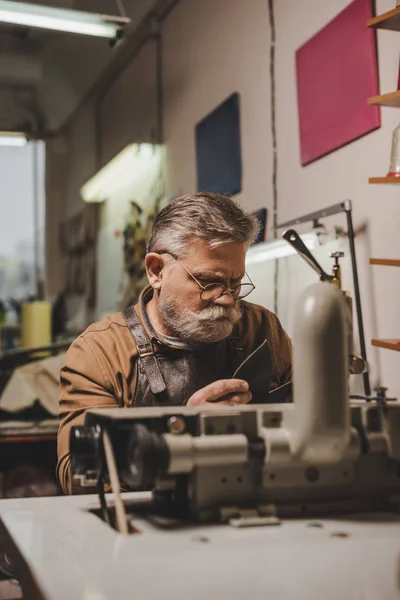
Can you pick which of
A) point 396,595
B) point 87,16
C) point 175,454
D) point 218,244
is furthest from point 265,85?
point 396,595

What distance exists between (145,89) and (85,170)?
5.92 feet

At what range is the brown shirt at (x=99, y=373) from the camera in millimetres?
1762

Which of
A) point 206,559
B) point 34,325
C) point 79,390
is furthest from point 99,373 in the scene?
point 34,325

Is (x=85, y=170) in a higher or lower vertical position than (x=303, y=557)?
higher

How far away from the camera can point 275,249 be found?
7.82 ft

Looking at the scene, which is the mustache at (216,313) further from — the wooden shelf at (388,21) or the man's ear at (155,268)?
the wooden shelf at (388,21)

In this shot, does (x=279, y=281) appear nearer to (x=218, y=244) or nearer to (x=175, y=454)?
(x=218, y=244)

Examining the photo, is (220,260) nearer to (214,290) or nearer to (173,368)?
(214,290)

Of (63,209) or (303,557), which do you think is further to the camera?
(63,209)

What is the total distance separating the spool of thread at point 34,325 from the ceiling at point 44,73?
2007mm

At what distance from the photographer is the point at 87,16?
3299mm

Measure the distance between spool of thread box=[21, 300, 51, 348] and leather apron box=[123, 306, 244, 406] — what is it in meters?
3.77

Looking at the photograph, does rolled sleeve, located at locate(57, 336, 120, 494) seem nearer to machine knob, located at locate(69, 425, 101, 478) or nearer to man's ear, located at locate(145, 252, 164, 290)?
man's ear, located at locate(145, 252, 164, 290)

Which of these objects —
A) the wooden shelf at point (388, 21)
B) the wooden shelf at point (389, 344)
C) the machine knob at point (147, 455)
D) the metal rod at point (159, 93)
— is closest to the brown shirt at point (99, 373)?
the wooden shelf at point (389, 344)
